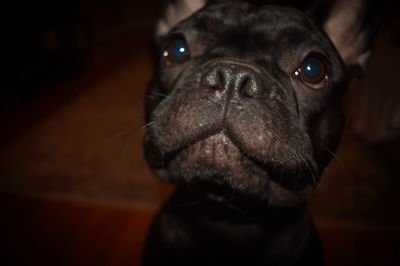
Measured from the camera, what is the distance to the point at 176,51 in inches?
66.6

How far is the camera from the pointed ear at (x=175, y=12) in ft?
7.15

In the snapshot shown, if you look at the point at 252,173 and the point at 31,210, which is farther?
the point at 31,210

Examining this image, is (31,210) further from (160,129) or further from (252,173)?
(252,173)

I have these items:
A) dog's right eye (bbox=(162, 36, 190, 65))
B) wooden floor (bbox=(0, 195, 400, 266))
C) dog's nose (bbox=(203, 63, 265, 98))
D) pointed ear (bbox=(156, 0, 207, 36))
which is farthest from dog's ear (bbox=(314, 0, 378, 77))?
wooden floor (bbox=(0, 195, 400, 266))

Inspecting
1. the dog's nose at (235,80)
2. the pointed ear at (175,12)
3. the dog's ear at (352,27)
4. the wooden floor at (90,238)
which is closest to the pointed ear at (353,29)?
the dog's ear at (352,27)

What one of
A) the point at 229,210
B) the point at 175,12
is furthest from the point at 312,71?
the point at 175,12

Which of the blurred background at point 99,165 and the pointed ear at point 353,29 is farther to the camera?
the blurred background at point 99,165

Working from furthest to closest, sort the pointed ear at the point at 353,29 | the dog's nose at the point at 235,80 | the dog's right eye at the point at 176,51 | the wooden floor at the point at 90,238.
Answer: the wooden floor at the point at 90,238
the pointed ear at the point at 353,29
the dog's right eye at the point at 176,51
the dog's nose at the point at 235,80

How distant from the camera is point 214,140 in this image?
1243 mm

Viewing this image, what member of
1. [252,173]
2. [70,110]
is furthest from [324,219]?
[70,110]

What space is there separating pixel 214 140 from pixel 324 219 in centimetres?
217

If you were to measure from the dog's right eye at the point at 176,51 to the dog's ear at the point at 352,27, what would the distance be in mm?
828

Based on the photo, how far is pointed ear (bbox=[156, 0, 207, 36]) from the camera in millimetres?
2180

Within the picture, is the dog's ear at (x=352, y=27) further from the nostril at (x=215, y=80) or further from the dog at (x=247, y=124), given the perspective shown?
the nostril at (x=215, y=80)
